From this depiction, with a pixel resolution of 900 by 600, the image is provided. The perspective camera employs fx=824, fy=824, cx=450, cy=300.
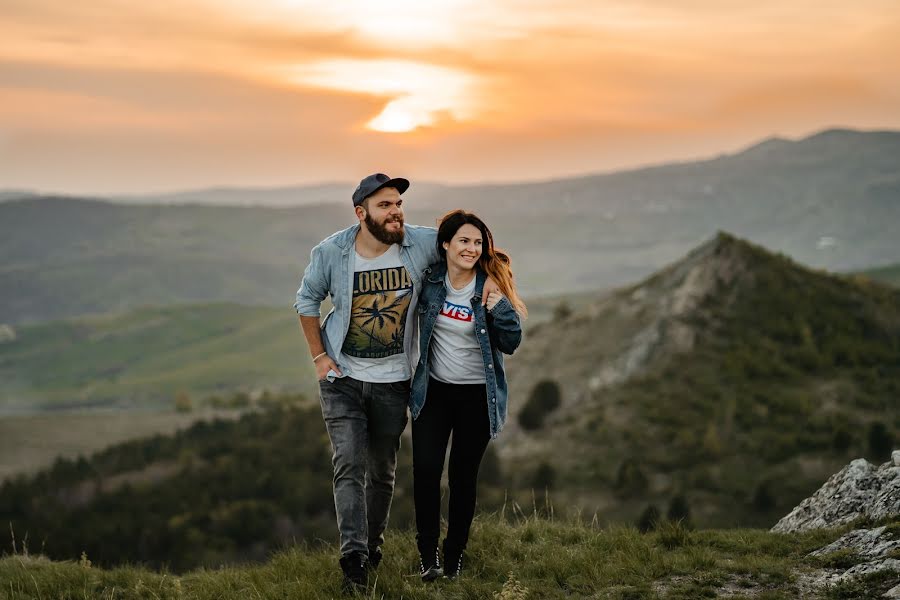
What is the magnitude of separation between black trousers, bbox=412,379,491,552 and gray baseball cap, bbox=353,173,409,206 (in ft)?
4.57

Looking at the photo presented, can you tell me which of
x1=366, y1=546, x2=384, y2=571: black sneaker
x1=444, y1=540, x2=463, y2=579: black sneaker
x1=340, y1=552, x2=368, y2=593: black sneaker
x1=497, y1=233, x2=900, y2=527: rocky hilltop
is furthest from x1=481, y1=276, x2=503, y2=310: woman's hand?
x1=497, y1=233, x2=900, y2=527: rocky hilltop

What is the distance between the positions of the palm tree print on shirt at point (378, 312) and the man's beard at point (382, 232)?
0.22 meters

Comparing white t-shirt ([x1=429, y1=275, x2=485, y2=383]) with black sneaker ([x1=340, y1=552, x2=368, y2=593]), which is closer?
black sneaker ([x1=340, y1=552, x2=368, y2=593])

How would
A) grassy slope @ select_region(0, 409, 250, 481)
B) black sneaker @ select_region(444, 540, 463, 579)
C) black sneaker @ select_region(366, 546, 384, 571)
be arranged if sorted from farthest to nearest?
grassy slope @ select_region(0, 409, 250, 481)
black sneaker @ select_region(366, 546, 384, 571)
black sneaker @ select_region(444, 540, 463, 579)

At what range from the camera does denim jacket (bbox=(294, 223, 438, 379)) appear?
19.3ft

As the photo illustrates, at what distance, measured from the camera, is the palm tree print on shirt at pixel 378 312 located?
19.3 feet

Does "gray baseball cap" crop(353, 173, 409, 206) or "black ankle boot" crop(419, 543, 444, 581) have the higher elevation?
"gray baseball cap" crop(353, 173, 409, 206)

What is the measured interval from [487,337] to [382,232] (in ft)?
3.44

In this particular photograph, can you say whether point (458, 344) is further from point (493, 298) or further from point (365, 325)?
point (365, 325)

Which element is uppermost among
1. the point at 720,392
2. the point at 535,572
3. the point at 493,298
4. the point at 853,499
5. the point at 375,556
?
the point at 493,298

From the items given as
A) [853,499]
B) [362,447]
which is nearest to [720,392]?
[853,499]

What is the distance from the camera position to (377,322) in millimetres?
5879

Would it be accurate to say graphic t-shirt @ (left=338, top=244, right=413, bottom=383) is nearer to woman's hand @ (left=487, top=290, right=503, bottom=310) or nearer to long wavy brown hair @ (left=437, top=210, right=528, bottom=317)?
long wavy brown hair @ (left=437, top=210, right=528, bottom=317)

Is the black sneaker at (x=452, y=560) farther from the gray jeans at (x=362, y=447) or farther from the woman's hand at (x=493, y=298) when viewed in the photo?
the woman's hand at (x=493, y=298)
